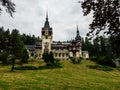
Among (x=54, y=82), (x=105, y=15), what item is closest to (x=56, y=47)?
(x=54, y=82)

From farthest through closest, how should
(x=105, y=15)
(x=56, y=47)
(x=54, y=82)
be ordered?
(x=56, y=47) < (x=54, y=82) < (x=105, y=15)

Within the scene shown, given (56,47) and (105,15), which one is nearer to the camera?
(105,15)

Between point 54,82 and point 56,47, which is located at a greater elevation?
point 56,47

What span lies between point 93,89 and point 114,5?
12801 millimetres

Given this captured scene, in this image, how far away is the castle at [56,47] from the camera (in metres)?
110

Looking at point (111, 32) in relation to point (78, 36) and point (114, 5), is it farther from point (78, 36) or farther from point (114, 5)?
point (78, 36)

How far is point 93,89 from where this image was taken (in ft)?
87.8

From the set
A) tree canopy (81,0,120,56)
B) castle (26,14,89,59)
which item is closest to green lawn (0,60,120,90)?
tree canopy (81,0,120,56)

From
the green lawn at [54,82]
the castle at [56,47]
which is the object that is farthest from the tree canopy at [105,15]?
the castle at [56,47]

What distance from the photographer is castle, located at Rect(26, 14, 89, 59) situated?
109750 mm

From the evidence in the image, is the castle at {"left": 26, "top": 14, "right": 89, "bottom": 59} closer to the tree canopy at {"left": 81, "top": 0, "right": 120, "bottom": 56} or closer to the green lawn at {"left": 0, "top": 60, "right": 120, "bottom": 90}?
the green lawn at {"left": 0, "top": 60, "right": 120, "bottom": 90}

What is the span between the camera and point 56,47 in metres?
113

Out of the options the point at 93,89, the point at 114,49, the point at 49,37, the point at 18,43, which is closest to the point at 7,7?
the point at 114,49

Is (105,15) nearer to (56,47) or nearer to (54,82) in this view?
(54,82)
